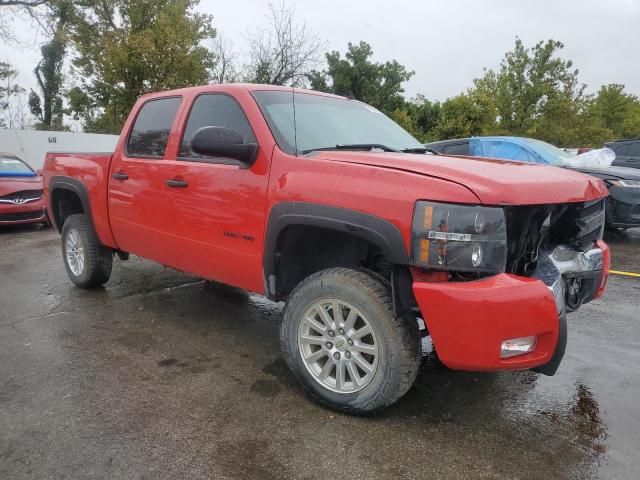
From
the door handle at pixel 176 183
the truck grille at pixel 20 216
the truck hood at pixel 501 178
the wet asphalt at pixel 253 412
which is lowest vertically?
the truck grille at pixel 20 216

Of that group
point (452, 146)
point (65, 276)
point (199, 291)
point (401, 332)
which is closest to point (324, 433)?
point (401, 332)

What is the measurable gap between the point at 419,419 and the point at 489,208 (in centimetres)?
124

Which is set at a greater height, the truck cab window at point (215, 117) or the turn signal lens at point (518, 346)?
the truck cab window at point (215, 117)

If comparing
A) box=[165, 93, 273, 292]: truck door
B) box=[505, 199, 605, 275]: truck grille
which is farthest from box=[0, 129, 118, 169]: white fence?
box=[505, 199, 605, 275]: truck grille

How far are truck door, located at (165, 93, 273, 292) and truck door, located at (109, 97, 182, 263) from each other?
0.16m

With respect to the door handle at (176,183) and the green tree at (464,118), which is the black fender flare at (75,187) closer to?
the door handle at (176,183)

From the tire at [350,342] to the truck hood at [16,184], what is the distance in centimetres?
838

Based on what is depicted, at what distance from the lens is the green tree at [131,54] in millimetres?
19234

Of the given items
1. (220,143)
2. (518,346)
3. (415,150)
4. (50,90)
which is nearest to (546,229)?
(518,346)

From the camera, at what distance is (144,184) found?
4.04 metres

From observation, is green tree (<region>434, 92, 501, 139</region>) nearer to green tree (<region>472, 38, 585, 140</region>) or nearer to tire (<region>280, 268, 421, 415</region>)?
green tree (<region>472, 38, 585, 140</region>)

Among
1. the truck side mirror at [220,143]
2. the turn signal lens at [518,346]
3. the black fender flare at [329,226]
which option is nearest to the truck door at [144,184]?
the truck side mirror at [220,143]

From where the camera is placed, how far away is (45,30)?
73.2ft

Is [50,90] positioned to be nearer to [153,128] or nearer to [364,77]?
[364,77]
